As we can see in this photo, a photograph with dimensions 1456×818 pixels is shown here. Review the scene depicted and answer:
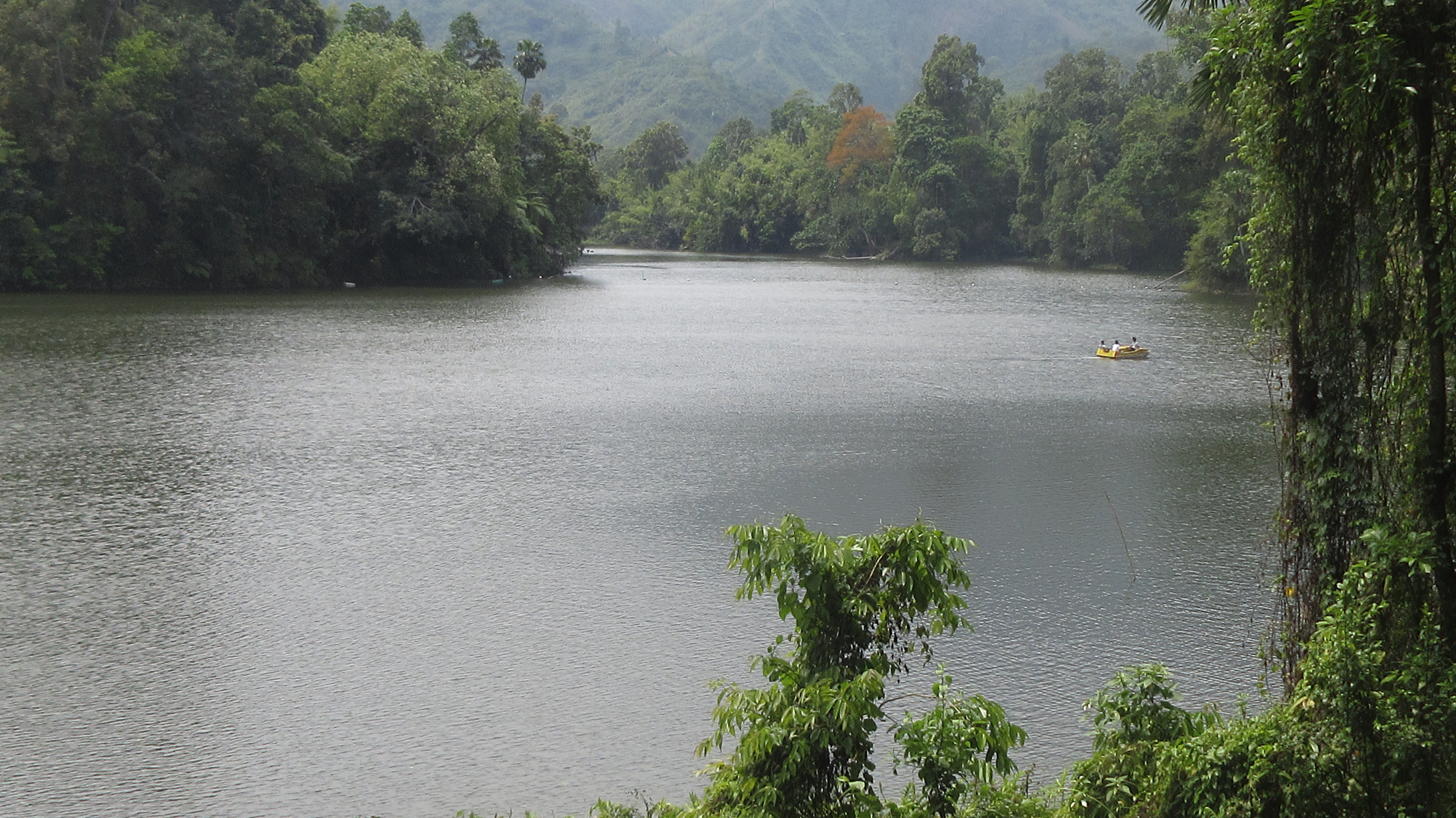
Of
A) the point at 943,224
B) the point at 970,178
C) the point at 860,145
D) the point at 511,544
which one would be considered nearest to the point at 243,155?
the point at 511,544

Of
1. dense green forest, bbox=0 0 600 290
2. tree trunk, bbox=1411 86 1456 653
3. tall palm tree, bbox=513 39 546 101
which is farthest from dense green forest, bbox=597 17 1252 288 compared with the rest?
tree trunk, bbox=1411 86 1456 653

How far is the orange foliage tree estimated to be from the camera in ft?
294

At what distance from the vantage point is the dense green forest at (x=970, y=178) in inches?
2351

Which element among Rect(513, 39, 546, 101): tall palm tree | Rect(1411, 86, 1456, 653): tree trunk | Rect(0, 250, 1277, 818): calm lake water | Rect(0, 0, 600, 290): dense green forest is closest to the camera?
Rect(1411, 86, 1456, 653): tree trunk

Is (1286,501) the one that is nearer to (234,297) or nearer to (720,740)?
(720,740)

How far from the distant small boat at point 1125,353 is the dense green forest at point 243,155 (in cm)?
2758

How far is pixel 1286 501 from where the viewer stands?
641 centimetres

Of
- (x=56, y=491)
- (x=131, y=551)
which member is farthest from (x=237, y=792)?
(x=56, y=491)

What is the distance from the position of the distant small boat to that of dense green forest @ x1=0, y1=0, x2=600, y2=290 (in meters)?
27.6

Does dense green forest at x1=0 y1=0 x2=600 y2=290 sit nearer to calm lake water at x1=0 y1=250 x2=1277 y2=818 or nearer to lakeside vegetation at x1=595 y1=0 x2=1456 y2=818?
calm lake water at x1=0 y1=250 x2=1277 y2=818

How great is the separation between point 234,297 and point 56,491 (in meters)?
27.9

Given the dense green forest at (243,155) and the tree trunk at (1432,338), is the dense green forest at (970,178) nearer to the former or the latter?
the dense green forest at (243,155)

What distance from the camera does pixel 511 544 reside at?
12562 mm

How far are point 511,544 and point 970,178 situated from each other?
75.1 m
